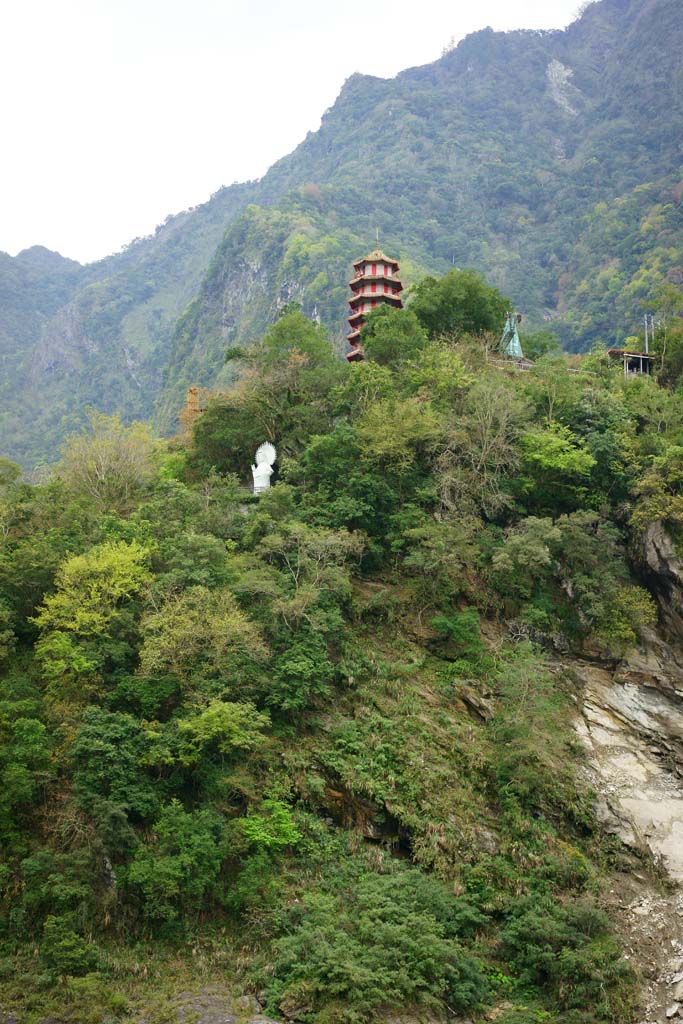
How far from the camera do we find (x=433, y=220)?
338 feet

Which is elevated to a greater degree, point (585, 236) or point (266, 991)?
point (585, 236)

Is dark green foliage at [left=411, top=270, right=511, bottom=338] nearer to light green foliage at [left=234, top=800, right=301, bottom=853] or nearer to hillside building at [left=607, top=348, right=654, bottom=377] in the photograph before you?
hillside building at [left=607, top=348, right=654, bottom=377]

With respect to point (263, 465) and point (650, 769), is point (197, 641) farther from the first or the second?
point (650, 769)

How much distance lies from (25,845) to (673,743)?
1533 cm

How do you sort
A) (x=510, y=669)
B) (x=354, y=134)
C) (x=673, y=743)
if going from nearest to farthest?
1. (x=510, y=669)
2. (x=673, y=743)
3. (x=354, y=134)

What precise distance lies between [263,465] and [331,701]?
1042cm

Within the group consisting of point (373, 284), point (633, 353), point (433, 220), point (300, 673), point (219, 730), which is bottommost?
point (219, 730)

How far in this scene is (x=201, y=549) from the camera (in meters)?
20.3

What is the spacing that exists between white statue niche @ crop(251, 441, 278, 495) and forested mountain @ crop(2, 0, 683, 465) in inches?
1777

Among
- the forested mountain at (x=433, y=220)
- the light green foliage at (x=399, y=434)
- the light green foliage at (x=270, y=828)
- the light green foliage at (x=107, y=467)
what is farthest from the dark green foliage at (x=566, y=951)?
the forested mountain at (x=433, y=220)

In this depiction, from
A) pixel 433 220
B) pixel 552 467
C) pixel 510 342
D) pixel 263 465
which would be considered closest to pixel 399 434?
pixel 552 467

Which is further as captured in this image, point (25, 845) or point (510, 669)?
point (510, 669)

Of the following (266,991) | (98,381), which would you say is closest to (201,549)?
(266,991)

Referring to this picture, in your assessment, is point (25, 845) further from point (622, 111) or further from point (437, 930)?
point (622, 111)
